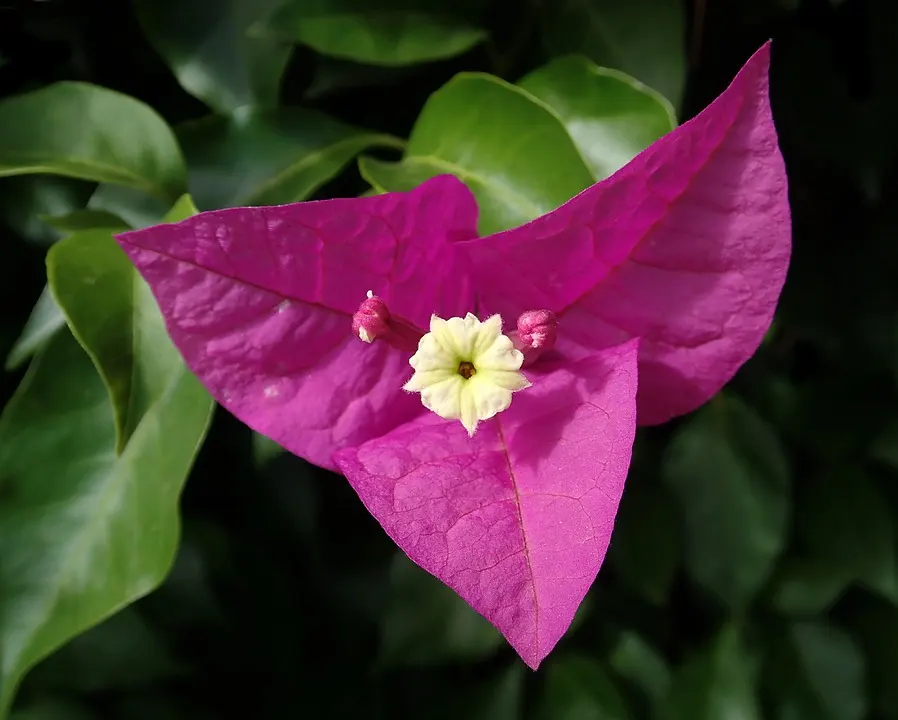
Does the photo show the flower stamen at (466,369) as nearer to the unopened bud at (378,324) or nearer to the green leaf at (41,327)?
the unopened bud at (378,324)

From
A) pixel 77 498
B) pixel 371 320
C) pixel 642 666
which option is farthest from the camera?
Result: pixel 642 666

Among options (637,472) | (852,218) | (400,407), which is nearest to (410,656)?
(637,472)

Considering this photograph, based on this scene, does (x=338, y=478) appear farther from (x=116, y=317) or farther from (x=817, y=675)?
(x=817, y=675)

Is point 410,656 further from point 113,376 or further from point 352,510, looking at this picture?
point 113,376

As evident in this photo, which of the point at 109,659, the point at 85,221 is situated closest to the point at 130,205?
the point at 85,221

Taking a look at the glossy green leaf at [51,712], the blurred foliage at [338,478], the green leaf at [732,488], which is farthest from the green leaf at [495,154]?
the glossy green leaf at [51,712]

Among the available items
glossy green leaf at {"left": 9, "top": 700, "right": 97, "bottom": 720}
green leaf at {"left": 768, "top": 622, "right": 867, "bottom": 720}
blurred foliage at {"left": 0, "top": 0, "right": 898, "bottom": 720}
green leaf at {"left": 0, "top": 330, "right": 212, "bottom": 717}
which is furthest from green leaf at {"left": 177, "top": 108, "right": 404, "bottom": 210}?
green leaf at {"left": 768, "top": 622, "right": 867, "bottom": 720}
